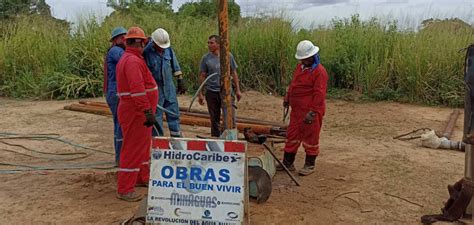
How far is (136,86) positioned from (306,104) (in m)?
2.06

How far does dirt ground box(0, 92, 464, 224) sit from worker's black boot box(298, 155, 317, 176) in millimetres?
90

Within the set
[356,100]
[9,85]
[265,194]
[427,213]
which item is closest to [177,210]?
[265,194]

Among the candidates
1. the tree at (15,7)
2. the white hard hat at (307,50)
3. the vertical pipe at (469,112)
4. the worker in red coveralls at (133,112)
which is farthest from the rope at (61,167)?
the tree at (15,7)

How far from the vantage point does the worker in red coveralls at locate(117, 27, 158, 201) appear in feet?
15.3

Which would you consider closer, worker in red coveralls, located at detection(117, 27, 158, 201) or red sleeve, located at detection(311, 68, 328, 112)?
worker in red coveralls, located at detection(117, 27, 158, 201)

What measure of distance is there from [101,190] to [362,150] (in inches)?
150

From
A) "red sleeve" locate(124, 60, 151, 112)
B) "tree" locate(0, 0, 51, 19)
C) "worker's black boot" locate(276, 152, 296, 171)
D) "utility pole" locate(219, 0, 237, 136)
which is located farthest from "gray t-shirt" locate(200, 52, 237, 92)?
"tree" locate(0, 0, 51, 19)

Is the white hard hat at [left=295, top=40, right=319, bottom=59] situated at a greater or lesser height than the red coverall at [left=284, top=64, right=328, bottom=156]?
greater

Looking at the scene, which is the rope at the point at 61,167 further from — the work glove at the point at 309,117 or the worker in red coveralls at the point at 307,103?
the work glove at the point at 309,117

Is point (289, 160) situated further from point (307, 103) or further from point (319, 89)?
point (319, 89)

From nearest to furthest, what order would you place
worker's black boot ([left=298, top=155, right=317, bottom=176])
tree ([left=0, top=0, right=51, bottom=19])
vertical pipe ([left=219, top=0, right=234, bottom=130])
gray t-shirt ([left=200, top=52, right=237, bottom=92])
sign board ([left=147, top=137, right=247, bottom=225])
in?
sign board ([left=147, top=137, right=247, bottom=225]) → vertical pipe ([left=219, top=0, right=234, bottom=130]) → worker's black boot ([left=298, top=155, right=317, bottom=176]) → gray t-shirt ([left=200, top=52, right=237, bottom=92]) → tree ([left=0, top=0, right=51, bottom=19])

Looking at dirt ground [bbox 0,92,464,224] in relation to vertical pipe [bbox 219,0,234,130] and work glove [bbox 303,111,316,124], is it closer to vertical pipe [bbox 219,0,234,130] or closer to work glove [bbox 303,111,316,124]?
work glove [bbox 303,111,316,124]

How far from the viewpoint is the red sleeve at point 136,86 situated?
4641 mm

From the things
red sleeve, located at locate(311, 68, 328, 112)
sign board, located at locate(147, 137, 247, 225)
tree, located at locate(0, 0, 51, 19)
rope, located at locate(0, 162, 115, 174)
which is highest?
tree, located at locate(0, 0, 51, 19)
